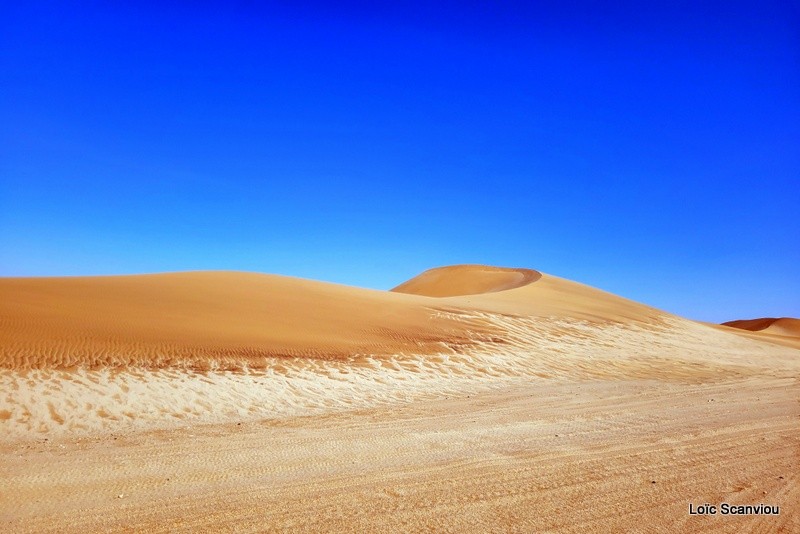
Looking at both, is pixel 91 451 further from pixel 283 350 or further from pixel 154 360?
pixel 283 350

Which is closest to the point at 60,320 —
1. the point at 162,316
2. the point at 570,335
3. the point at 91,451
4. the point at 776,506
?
the point at 162,316

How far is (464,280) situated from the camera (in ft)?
181

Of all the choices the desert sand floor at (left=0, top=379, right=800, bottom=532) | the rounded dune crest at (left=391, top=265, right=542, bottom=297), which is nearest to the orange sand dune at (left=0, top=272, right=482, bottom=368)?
the desert sand floor at (left=0, top=379, right=800, bottom=532)

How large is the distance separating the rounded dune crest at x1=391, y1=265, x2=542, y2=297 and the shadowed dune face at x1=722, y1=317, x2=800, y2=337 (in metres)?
40.5

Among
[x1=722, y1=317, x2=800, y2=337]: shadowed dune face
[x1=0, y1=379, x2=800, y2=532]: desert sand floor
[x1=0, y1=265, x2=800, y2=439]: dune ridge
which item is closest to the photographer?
[x1=0, y1=379, x2=800, y2=532]: desert sand floor

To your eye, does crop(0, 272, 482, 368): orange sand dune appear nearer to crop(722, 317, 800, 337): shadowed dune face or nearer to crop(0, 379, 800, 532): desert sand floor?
crop(0, 379, 800, 532): desert sand floor

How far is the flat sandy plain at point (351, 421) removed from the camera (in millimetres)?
5195

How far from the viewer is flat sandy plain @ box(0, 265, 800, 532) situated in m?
5.20

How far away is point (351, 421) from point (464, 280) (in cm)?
4627

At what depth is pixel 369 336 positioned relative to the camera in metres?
18.1

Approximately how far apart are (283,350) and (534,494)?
10.3 metres

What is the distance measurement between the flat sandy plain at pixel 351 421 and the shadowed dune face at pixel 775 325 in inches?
2370

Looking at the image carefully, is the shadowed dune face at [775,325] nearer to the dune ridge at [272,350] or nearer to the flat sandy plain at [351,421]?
the dune ridge at [272,350]

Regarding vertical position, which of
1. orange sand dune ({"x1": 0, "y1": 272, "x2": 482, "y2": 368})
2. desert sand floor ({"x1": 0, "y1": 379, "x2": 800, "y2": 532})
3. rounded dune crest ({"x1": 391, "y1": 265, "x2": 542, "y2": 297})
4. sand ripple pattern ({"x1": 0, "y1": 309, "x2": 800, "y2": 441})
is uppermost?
rounded dune crest ({"x1": 391, "y1": 265, "x2": 542, "y2": 297})
